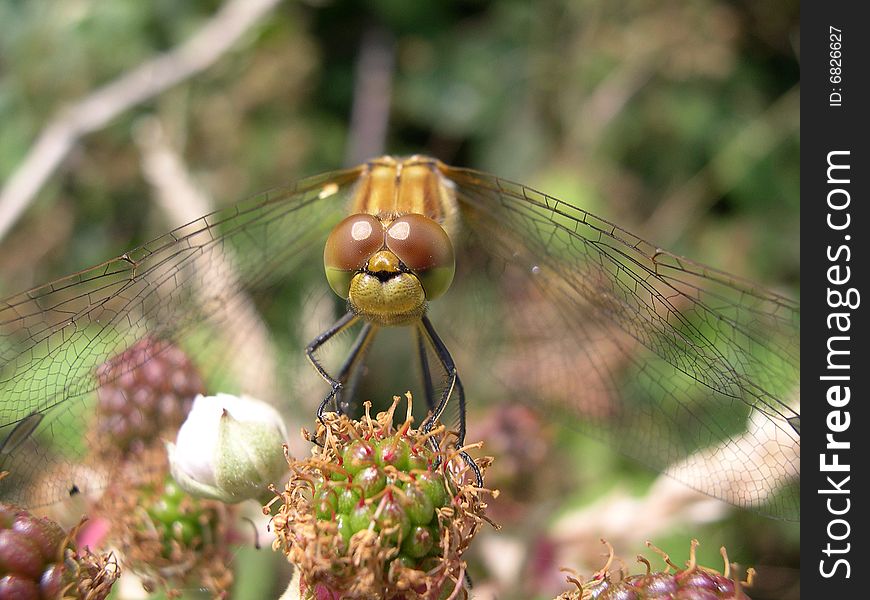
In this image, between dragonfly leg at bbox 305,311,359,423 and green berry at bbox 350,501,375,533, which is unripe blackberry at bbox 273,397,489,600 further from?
dragonfly leg at bbox 305,311,359,423

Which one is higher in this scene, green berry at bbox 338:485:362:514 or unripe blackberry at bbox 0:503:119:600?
green berry at bbox 338:485:362:514

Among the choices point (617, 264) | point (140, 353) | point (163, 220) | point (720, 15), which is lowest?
point (140, 353)

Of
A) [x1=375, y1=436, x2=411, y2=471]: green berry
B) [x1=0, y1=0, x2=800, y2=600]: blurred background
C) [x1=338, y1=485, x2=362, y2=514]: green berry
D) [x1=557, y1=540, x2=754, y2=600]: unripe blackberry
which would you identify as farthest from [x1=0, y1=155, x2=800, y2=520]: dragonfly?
[x1=0, y1=0, x2=800, y2=600]: blurred background

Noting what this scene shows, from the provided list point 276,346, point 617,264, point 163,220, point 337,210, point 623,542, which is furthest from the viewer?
point 163,220

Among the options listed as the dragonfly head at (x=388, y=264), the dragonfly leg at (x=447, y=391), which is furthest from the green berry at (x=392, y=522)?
the dragonfly head at (x=388, y=264)
